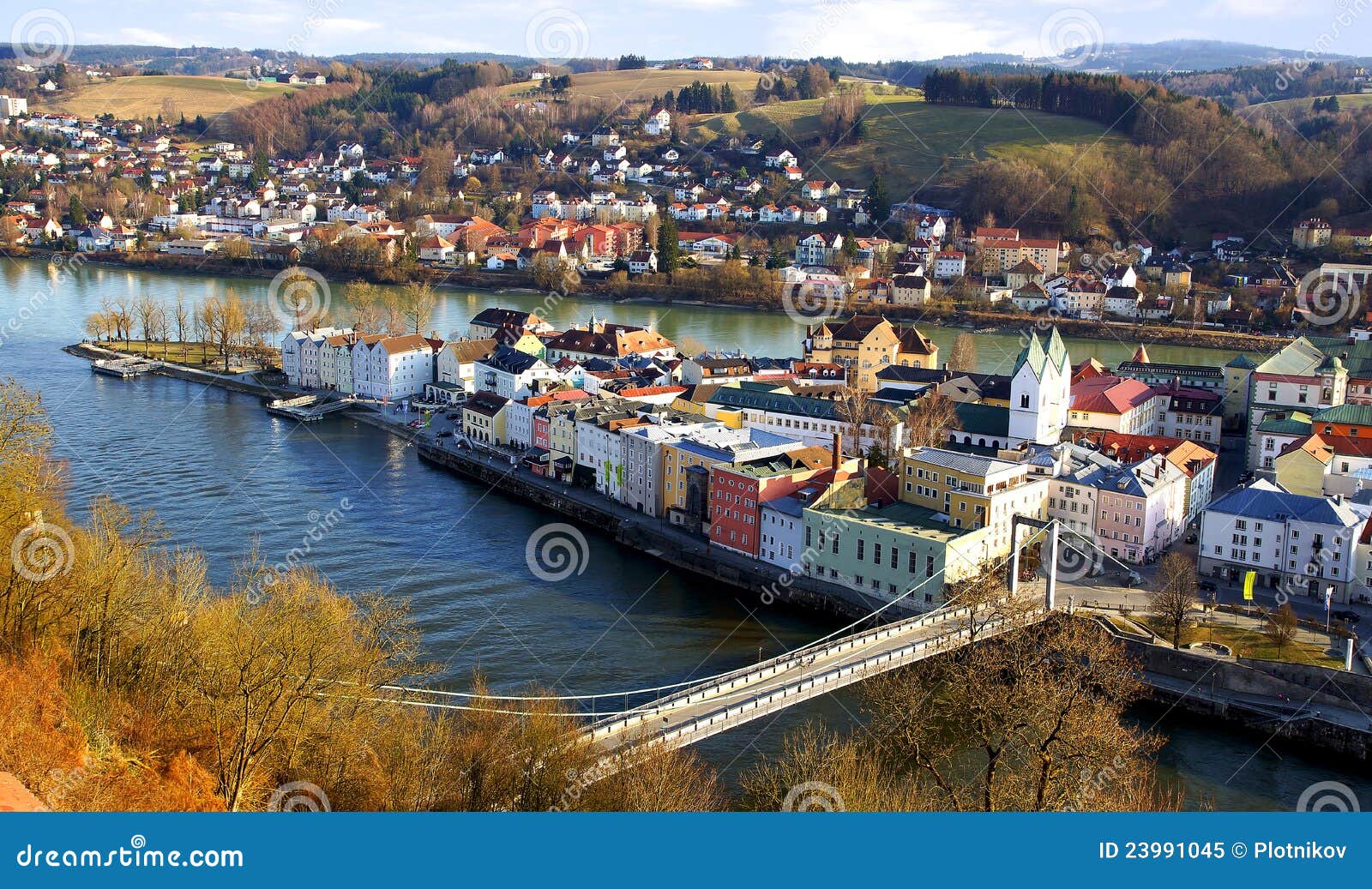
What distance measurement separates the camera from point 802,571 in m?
9.89

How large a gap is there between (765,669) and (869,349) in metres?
9.54

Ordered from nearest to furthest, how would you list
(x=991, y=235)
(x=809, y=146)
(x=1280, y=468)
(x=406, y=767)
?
1. (x=406, y=767)
2. (x=1280, y=468)
3. (x=991, y=235)
4. (x=809, y=146)

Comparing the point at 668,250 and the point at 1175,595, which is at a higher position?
the point at 668,250

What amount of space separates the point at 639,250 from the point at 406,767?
77.9 ft

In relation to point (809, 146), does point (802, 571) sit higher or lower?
lower

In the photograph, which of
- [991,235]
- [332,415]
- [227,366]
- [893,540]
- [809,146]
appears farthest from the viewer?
[809,146]

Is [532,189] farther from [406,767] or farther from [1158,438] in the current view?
[406,767]

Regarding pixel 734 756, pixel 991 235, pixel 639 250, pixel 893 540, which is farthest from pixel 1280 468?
pixel 639 250

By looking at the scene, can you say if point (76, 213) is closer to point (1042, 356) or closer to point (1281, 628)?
point (1042, 356)

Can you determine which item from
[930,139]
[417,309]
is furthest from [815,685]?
[930,139]

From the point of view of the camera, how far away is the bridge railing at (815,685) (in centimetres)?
657

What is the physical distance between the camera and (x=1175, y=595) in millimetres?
8539

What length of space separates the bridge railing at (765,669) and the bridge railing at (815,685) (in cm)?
22

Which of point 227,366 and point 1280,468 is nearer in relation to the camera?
point 1280,468
